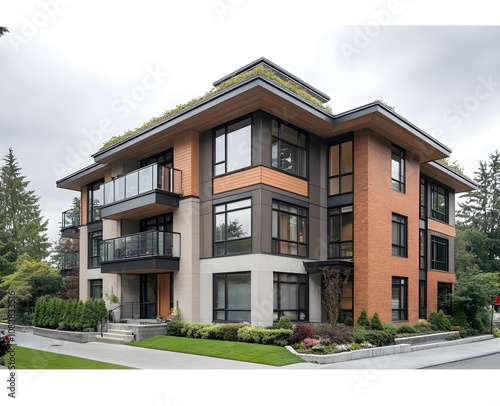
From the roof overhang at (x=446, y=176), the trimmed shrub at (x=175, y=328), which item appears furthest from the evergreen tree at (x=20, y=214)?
the roof overhang at (x=446, y=176)

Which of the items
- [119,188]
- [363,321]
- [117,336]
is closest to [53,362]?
[117,336]

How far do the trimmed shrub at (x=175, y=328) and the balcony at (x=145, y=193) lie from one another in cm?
494

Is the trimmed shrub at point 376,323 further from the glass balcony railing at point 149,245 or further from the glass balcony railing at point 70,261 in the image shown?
the glass balcony railing at point 70,261

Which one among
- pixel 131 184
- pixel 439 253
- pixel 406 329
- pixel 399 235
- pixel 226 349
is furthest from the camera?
pixel 439 253

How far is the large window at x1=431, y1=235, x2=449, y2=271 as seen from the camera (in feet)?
90.8

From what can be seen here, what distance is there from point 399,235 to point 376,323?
5224 mm

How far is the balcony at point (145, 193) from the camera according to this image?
21.7 meters

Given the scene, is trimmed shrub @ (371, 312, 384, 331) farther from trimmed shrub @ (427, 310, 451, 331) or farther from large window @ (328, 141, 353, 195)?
trimmed shrub @ (427, 310, 451, 331)

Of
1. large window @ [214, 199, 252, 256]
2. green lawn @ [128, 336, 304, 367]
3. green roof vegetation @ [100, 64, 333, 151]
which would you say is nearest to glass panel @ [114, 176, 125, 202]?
green roof vegetation @ [100, 64, 333, 151]

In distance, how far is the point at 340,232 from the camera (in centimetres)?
2180

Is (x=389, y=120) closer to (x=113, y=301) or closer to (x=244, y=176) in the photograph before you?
(x=244, y=176)

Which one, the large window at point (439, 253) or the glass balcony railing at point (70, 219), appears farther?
the glass balcony railing at point (70, 219)

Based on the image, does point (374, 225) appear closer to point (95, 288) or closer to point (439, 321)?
point (439, 321)

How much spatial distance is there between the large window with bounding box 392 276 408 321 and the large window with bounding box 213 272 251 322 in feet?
23.4
